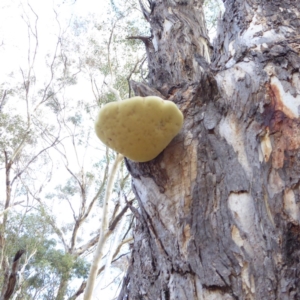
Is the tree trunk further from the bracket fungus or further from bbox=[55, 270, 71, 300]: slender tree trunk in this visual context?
bbox=[55, 270, 71, 300]: slender tree trunk

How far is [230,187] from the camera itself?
758mm

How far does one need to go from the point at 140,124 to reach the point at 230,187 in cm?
25

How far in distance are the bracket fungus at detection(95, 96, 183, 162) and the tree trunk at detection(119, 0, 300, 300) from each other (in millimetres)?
52

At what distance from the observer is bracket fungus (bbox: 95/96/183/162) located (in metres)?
0.80

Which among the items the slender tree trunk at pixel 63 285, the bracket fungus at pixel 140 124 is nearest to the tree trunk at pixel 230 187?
the bracket fungus at pixel 140 124

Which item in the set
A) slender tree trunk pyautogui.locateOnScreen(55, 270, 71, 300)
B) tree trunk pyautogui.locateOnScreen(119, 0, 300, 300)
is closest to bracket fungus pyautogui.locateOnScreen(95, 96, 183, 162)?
tree trunk pyautogui.locateOnScreen(119, 0, 300, 300)

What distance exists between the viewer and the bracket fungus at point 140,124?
80cm

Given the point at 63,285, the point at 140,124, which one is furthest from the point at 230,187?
the point at 63,285

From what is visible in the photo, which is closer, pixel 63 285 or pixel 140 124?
pixel 140 124

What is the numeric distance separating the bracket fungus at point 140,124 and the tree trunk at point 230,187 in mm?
52

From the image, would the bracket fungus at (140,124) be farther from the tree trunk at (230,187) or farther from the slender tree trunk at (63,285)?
the slender tree trunk at (63,285)

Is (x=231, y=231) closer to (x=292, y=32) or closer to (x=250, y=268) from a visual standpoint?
(x=250, y=268)

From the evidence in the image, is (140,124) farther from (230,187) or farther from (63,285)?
(63,285)

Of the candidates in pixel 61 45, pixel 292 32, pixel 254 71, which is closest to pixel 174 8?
pixel 292 32
